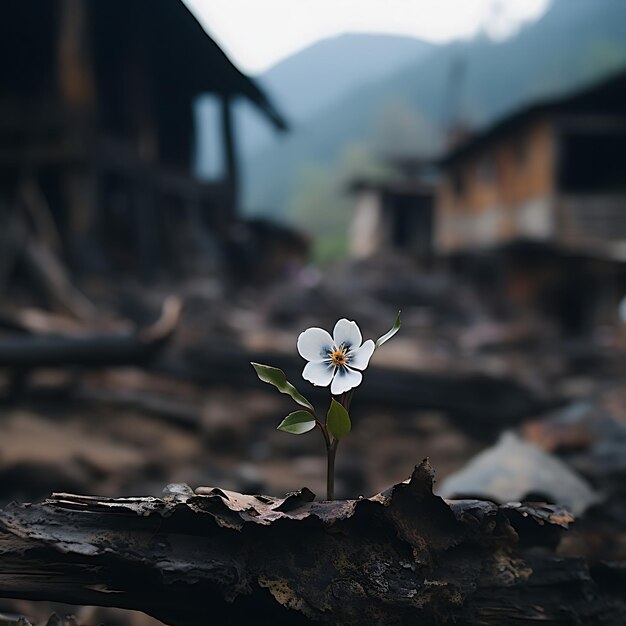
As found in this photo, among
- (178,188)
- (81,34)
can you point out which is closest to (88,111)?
(81,34)

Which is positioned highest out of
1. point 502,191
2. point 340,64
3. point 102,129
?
point 340,64

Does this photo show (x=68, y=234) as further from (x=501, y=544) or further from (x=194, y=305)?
(x=501, y=544)

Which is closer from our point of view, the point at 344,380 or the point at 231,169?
the point at 344,380

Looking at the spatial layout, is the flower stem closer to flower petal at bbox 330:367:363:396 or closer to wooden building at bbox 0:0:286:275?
flower petal at bbox 330:367:363:396

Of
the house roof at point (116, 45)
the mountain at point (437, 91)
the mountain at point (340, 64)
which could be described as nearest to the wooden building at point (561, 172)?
the house roof at point (116, 45)

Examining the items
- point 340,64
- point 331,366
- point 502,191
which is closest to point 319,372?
point 331,366

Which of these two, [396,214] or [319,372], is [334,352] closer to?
[319,372]

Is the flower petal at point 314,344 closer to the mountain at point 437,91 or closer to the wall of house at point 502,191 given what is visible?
the wall of house at point 502,191
